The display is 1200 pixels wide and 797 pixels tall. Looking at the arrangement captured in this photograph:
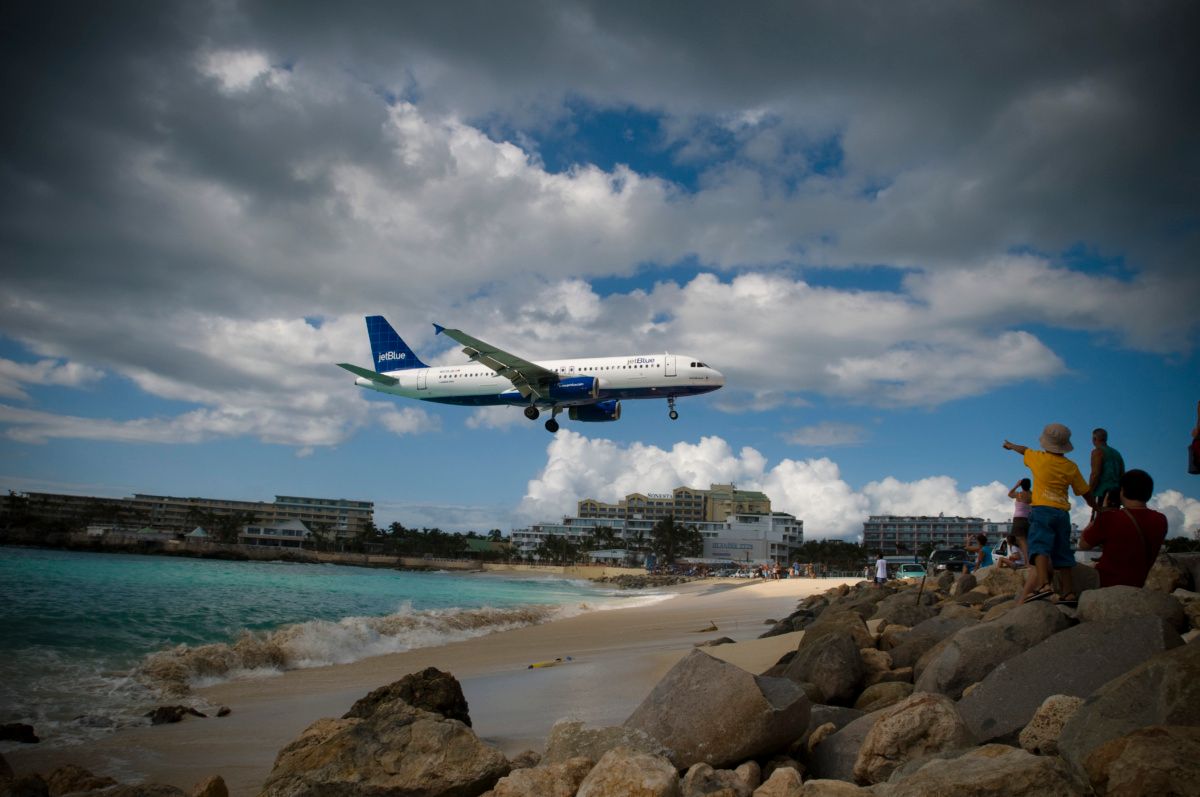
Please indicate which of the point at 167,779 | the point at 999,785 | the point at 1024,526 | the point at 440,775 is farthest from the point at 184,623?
the point at 999,785

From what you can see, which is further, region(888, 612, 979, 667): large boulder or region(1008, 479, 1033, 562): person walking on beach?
region(1008, 479, 1033, 562): person walking on beach

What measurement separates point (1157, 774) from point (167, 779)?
7183 mm

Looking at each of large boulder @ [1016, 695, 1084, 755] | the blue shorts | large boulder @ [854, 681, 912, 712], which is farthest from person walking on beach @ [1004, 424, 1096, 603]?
large boulder @ [1016, 695, 1084, 755]

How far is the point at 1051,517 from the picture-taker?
6750mm

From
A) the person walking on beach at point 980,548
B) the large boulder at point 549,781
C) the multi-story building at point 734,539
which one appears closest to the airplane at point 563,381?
the person walking on beach at point 980,548

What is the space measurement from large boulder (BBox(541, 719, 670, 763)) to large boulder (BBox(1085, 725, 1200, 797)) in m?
2.22

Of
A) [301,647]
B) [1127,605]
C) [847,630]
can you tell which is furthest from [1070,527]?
[301,647]

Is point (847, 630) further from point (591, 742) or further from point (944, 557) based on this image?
point (944, 557)

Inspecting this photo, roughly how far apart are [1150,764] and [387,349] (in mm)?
48506

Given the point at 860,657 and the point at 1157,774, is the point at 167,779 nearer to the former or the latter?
the point at 860,657

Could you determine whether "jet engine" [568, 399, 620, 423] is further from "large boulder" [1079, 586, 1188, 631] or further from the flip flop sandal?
"large boulder" [1079, 586, 1188, 631]

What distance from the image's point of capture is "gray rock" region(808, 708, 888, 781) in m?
4.54

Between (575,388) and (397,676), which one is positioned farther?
(575,388)

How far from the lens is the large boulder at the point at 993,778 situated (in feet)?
9.20
